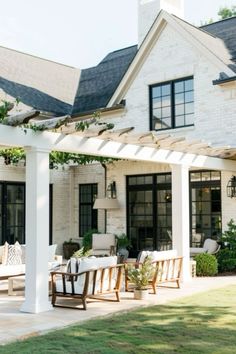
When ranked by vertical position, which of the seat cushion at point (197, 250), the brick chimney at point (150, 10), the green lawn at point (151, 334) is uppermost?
the brick chimney at point (150, 10)

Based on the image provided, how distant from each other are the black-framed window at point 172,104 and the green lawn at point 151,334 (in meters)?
7.84

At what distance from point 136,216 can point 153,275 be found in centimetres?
620

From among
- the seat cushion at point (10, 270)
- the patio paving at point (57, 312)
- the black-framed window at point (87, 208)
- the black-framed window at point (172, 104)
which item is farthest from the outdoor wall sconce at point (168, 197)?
the seat cushion at point (10, 270)

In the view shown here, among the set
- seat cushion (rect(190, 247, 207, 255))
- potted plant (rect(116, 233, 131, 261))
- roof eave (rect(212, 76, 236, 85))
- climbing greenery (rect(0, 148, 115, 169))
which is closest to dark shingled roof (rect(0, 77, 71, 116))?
climbing greenery (rect(0, 148, 115, 169))

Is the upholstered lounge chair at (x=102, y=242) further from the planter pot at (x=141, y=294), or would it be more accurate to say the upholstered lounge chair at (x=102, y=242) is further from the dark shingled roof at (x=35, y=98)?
the planter pot at (x=141, y=294)

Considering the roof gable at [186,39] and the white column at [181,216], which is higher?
the roof gable at [186,39]

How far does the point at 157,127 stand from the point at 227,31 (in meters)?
4.36

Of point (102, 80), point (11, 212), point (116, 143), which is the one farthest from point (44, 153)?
point (102, 80)

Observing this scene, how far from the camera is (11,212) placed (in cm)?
1638

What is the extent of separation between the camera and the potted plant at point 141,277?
9281mm

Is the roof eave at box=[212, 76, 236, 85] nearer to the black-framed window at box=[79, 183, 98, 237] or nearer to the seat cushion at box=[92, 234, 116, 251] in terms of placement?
the seat cushion at box=[92, 234, 116, 251]

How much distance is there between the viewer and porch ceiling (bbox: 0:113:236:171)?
8164 millimetres

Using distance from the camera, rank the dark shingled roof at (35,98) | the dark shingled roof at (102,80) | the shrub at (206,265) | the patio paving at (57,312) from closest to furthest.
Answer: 1. the patio paving at (57,312)
2. the shrub at (206,265)
3. the dark shingled roof at (35,98)
4. the dark shingled roof at (102,80)

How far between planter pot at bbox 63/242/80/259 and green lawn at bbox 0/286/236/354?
8933 millimetres
